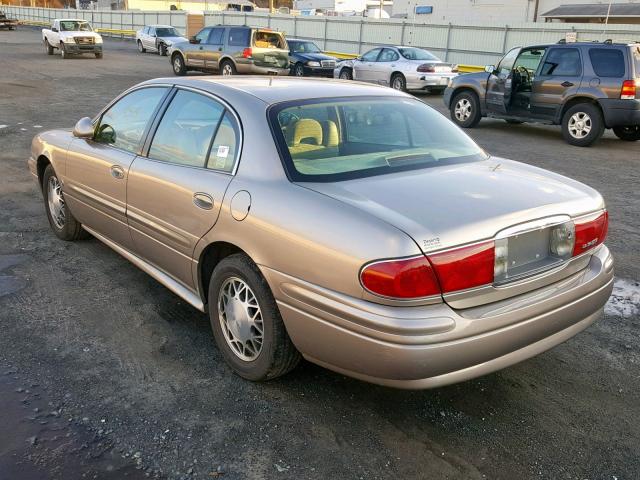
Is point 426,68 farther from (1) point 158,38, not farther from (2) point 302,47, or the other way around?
(1) point 158,38

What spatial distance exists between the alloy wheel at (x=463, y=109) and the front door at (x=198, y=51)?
35.4 ft

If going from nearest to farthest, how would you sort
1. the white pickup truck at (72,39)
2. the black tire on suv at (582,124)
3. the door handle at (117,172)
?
the door handle at (117,172) → the black tire on suv at (582,124) → the white pickup truck at (72,39)

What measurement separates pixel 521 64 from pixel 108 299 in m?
10.6

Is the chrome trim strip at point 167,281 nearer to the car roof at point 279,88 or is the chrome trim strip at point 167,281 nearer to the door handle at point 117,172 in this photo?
the door handle at point 117,172

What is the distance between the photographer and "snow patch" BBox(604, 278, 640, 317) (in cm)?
434

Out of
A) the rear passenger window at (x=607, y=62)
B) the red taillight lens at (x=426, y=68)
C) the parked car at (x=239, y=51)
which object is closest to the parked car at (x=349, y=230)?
the rear passenger window at (x=607, y=62)

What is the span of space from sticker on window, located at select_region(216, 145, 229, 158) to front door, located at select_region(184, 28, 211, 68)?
19.1 m

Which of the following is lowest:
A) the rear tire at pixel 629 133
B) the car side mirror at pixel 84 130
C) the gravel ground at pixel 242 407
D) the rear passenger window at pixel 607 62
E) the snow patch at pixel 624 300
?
the gravel ground at pixel 242 407

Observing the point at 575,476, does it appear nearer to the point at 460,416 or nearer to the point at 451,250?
the point at 460,416

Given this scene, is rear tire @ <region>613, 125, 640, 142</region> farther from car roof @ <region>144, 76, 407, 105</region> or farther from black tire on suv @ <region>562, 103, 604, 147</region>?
car roof @ <region>144, 76, 407, 105</region>

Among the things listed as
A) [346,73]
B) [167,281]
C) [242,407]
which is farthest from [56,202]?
[346,73]

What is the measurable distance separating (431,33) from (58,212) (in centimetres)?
2487

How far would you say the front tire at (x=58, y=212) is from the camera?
5.36 m

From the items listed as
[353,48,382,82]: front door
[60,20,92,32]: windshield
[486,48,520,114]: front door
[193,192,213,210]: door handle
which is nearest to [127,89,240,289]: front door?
[193,192,213,210]: door handle
